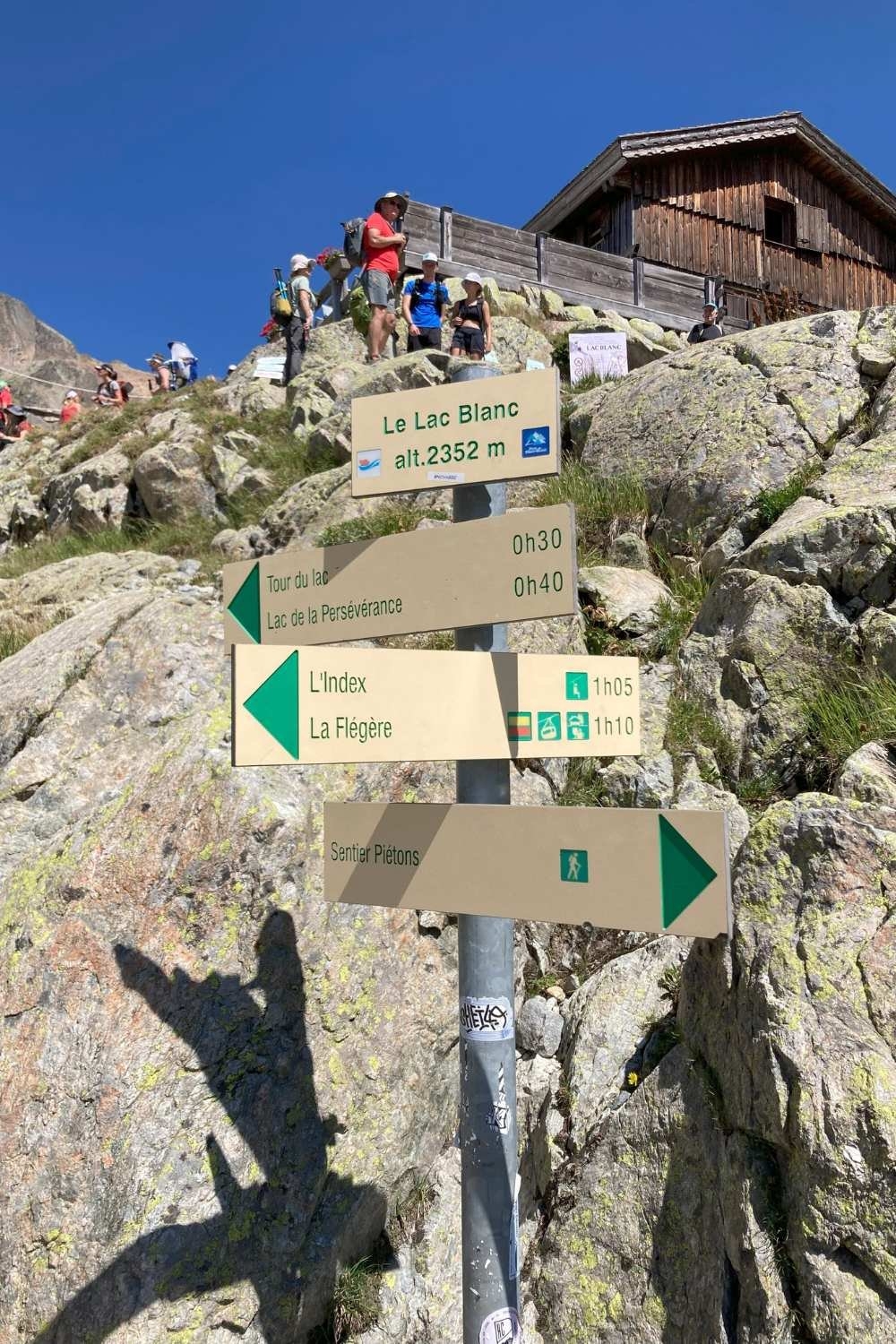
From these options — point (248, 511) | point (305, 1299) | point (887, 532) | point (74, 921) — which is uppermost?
point (248, 511)

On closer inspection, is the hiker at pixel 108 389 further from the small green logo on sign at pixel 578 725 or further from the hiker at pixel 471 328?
the small green logo on sign at pixel 578 725

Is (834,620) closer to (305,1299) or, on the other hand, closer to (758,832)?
(758,832)

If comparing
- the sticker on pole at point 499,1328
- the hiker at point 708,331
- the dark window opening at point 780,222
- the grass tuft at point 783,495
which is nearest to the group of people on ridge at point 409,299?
the hiker at point 708,331

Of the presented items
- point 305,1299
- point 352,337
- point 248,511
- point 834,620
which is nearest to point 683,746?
point 834,620

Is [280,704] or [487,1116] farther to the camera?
[487,1116]

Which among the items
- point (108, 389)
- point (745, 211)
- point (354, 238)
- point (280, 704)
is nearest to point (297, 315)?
point (354, 238)

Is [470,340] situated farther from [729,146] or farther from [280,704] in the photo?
[729,146]

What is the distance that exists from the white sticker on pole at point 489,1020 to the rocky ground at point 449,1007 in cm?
92

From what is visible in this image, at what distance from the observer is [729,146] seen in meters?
21.7

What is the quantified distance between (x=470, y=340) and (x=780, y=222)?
16.2 metres

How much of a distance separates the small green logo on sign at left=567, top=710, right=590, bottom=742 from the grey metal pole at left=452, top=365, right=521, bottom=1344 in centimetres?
23

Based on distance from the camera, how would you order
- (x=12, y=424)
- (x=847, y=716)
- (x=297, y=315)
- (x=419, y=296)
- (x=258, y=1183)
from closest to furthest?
(x=258, y=1183)
(x=847, y=716)
(x=419, y=296)
(x=297, y=315)
(x=12, y=424)

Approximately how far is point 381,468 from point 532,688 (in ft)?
2.80

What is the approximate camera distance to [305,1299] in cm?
343
